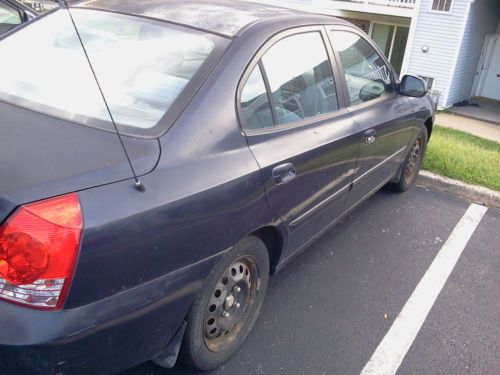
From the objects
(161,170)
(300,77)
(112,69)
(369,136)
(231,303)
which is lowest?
(231,303)

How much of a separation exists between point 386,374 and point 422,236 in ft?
6.13

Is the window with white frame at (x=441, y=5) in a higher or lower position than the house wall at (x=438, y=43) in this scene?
higher

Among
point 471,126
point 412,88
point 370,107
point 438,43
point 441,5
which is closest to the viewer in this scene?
point 370,107

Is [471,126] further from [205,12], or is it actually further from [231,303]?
[231,303]

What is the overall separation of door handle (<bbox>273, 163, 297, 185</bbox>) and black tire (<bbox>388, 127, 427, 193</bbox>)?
2.45 meters

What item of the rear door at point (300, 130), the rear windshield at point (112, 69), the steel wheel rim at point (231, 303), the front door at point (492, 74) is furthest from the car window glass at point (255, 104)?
the front door at point (492, 74)

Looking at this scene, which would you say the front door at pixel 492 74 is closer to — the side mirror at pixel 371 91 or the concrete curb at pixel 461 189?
the concrete curb at pixel 461 189

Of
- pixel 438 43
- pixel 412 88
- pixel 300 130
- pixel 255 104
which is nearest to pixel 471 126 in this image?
pixel 438 43

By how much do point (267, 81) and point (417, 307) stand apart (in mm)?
1823

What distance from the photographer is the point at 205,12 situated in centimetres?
270

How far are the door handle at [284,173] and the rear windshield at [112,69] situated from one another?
578 mm

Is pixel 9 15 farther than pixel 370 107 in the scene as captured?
Yes

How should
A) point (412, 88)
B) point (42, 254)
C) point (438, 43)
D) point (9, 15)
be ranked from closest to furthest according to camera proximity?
point (42, 254), point (412, 88), point (9, 15), point (438, 43)

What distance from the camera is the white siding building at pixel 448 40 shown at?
13.1 meters
